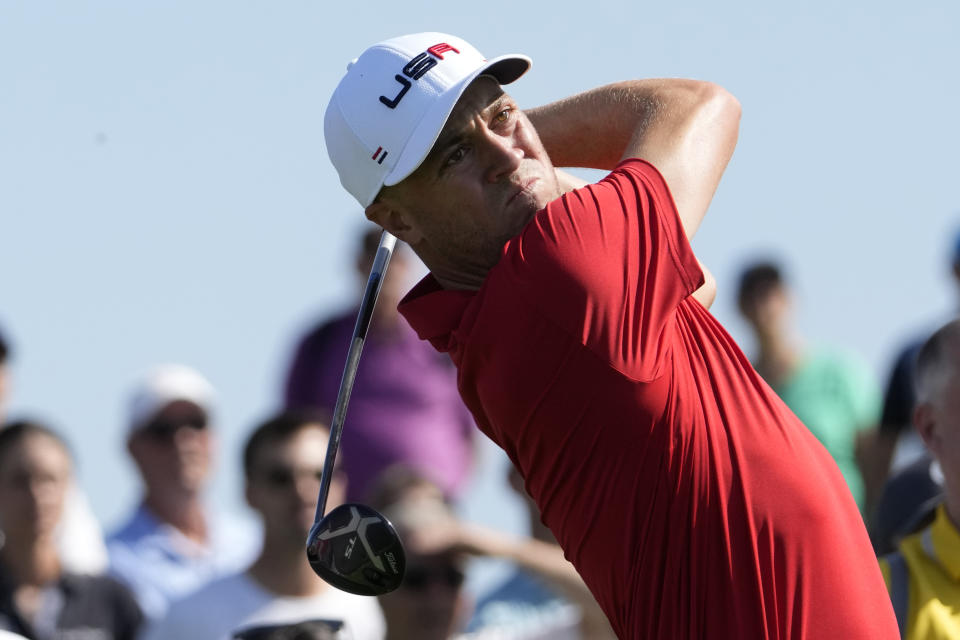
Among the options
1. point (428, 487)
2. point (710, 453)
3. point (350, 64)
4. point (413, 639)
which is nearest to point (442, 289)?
point (350, 64)

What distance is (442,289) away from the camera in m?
3.73

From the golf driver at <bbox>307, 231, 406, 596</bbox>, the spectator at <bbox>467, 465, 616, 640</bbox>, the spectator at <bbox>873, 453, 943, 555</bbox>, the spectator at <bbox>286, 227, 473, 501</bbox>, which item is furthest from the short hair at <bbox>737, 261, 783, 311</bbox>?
the golf driver at <bbox>307, 231, 406, 596</bbox>

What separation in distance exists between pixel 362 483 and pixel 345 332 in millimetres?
742

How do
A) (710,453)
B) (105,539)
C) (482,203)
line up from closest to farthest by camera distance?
(710,453), (482,203), (105,539)

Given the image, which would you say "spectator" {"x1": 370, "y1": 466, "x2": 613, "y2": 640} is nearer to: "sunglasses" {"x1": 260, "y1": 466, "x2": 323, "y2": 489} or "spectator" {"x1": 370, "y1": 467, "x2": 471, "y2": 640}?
"spectator" {"x1": 370, "y1": 467, "x2": 471, "y2": 640}

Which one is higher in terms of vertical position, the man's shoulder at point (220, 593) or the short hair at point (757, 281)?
the man's shoulder at point (220, 593)

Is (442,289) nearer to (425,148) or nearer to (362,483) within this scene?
(425,148)

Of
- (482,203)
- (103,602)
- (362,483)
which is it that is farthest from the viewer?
(362,483)

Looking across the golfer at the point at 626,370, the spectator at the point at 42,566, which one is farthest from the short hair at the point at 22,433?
the golfer at the point at 626,370

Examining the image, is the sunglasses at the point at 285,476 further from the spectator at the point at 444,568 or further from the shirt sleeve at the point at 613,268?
the shirt sleeve at the point at 613,268

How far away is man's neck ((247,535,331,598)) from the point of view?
6.09 meters

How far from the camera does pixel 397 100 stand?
3520 millimetres

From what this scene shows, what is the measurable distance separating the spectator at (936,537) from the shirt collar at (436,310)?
1.60 metres

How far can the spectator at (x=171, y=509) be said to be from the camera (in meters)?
7.54
